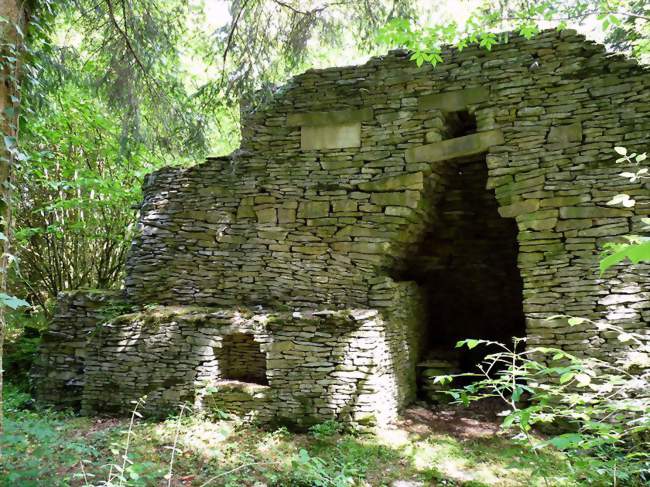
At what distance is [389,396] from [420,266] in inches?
99.6

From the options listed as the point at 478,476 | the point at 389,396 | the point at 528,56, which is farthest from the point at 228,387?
the point at 528,56

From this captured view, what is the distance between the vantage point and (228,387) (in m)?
5.20

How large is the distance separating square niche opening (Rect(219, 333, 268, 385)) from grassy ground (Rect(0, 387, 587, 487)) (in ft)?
2.11

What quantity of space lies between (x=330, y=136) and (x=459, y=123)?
1844mm

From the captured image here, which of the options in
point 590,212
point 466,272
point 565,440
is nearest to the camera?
point 565,440

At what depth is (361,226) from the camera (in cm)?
551

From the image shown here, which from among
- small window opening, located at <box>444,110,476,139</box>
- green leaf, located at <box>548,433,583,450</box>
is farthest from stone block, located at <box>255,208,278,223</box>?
green leaf, located at <box>548,433,583,450</box>

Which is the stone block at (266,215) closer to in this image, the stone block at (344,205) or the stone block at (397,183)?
the stone block at (344,205)

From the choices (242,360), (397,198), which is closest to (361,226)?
(397,198)

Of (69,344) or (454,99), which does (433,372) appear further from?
(69,344)

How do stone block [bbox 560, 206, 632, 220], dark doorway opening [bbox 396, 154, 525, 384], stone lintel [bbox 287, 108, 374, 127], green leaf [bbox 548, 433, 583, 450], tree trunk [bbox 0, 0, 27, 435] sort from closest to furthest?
green leaf [bbox 548, 433, 583, 450] < tree trunk [bbox 0, 0, 27, 435] < stone block [bbox 560, 206, 632, 220] < stone lintel [bbox 287, 108, 374, 127] < dark doorway opening [bbox 396, 154, 525, 384]

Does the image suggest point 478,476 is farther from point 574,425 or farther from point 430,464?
point 574,425

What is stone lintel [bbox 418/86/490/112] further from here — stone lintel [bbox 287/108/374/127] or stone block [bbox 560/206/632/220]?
stone block [bbox 560/206/632/220]

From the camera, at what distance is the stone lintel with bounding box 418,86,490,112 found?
5.29 metres
